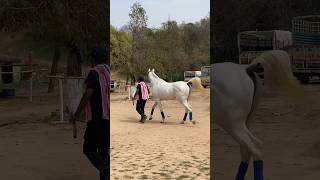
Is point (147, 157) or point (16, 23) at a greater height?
point (16, 23)

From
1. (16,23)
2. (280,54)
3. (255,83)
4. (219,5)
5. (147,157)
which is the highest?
(219,5)

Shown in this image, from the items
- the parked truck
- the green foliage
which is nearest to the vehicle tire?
the parked truck

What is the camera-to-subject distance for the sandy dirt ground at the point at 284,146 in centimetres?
518

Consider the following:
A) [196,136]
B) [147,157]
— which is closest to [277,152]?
[147,157]

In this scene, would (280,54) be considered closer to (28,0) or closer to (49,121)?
(28,0)

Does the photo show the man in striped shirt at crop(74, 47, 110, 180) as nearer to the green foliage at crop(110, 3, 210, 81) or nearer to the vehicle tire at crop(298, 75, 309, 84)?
the vehicle tire at crop(298, 75, 309, 84)

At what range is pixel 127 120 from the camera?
1227 cm

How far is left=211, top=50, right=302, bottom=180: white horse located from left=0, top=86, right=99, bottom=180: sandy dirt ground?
210 cm

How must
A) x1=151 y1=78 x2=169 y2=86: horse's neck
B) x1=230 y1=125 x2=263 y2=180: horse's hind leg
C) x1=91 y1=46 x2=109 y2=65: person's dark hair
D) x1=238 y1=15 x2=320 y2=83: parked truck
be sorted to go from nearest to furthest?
1. x1=230 y1=125 x2=263 y2=180: horse's hind leg
2. x1=91 y1=46 x2=109 y2=65: person's dark hair
3. x1=151 y1=78 x2=169 y2=86: horse's neck
4. x1=238 y1=15 x2=320 y2=83: parked truck

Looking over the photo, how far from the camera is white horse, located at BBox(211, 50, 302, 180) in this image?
3.54m

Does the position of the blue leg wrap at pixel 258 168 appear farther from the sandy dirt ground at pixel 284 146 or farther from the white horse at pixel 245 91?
the sandy dirt ground at pixel 284 146

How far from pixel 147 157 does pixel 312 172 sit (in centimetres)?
236

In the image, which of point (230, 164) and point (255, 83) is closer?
point (255, 83)

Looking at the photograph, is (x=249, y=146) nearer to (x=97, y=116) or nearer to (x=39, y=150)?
(x=97, y=116)
